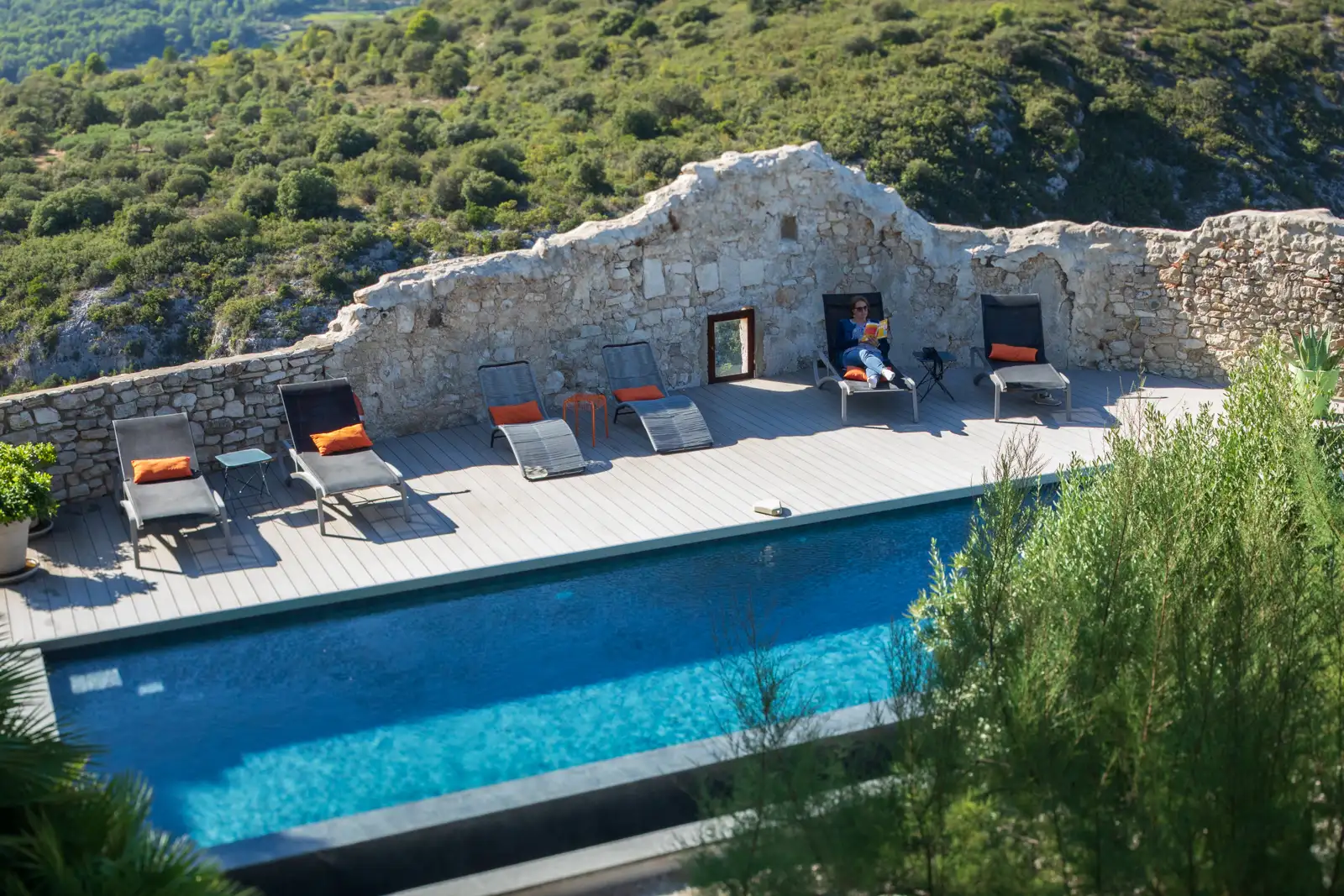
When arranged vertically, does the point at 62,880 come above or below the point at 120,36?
below

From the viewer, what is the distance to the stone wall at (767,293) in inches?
448

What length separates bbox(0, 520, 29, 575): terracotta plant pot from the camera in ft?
28.9

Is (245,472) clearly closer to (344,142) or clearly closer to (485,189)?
(485,189)

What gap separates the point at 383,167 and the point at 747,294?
596 inches

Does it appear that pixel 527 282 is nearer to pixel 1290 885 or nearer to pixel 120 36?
pixel 1290 885

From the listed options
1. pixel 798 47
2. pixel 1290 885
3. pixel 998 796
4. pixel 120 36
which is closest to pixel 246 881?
pixel 998 796

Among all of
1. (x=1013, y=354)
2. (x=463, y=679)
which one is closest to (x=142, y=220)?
(x=1013, y=354)

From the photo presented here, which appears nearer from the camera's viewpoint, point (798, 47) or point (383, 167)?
point (383, 167)

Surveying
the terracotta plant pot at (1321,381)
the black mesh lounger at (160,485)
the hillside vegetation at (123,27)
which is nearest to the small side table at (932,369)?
the terracotta plant pot at (1321,381)

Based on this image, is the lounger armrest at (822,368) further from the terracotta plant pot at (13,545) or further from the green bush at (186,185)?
the green bush at (186,185)

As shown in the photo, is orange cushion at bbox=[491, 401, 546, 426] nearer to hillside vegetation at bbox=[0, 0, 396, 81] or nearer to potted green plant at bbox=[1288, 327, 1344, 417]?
potted green plant at bbox=[1288, 327, 1344, 417]

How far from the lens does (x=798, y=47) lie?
3312 centimetres

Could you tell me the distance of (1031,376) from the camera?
1212cm

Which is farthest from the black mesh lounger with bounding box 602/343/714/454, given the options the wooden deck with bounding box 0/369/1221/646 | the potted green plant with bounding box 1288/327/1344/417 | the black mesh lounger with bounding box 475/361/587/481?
the potted green plant with bounding box 1288/327/1344/417
